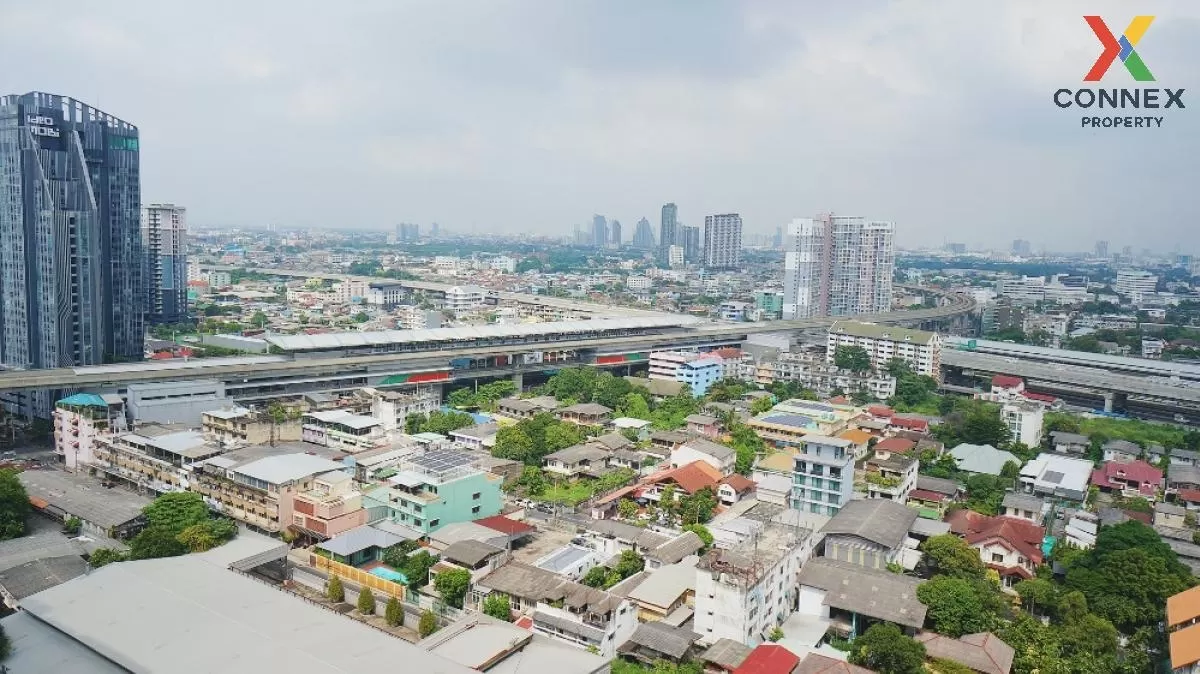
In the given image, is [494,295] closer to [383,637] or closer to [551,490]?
[551,490]

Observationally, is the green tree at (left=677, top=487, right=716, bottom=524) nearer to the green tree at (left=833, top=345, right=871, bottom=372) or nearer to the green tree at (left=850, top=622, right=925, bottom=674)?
the green tree at (left=850, top=622, right=925, bottom=674)

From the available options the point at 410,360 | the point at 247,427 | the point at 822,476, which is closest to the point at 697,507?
the point at 822,476

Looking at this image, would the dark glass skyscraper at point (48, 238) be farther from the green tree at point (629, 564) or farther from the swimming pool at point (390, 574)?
the green tree at point (629, 564)

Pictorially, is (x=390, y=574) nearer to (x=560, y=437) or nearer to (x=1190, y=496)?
(x=560, y=437)

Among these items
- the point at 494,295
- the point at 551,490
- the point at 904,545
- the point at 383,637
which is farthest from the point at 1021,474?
the point at 494,295

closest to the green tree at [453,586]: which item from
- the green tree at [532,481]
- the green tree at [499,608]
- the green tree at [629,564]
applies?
the green tree at [499,608]
